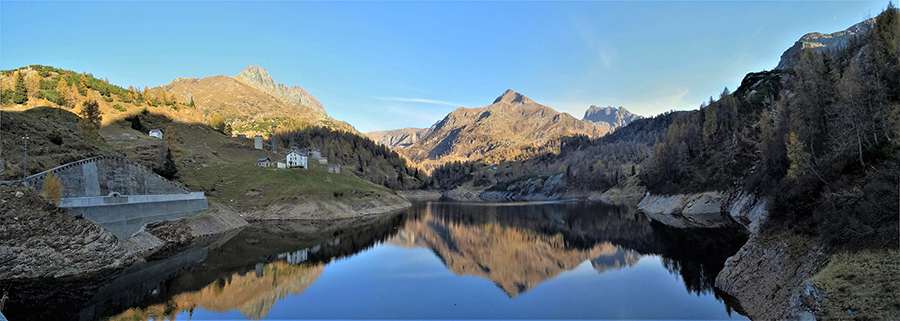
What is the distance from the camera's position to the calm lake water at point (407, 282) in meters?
24.7

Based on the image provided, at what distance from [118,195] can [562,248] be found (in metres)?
54.4

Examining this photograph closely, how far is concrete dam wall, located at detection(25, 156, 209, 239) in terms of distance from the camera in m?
38.9

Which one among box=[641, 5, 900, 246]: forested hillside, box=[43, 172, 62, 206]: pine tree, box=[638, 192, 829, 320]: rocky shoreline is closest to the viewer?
box=[638, 192, 829, 320]: rocky shoreline

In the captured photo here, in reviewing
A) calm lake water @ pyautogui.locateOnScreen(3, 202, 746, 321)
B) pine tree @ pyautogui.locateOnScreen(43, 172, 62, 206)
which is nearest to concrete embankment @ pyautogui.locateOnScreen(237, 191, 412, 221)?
calm lake water @ pyautogui.locateOnScreen(3, 202, 746, 321)

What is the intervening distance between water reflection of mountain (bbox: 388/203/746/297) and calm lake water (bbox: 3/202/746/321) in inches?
9.0

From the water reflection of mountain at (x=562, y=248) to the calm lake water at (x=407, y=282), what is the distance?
23cm

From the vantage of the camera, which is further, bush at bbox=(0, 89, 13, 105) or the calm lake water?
bush at bbox=(0, 89, 13, 105)

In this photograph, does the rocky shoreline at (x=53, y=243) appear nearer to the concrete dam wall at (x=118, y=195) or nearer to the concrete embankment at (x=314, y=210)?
the concrete dam wall at (x=118, y=195)

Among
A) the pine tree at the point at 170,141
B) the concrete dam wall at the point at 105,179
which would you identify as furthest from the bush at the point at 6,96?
the concrete dam wall at the point at 105,179

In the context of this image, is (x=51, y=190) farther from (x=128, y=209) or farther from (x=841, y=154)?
(x=841, y=154)

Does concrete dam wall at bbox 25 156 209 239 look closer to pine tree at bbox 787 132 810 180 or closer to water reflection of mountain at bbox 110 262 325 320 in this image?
water reflection of mountain at bbox 110 262 325 320

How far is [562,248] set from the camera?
5234 cm

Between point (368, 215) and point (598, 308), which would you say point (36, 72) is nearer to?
point (368, 215)

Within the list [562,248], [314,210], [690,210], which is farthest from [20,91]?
[690,210]
